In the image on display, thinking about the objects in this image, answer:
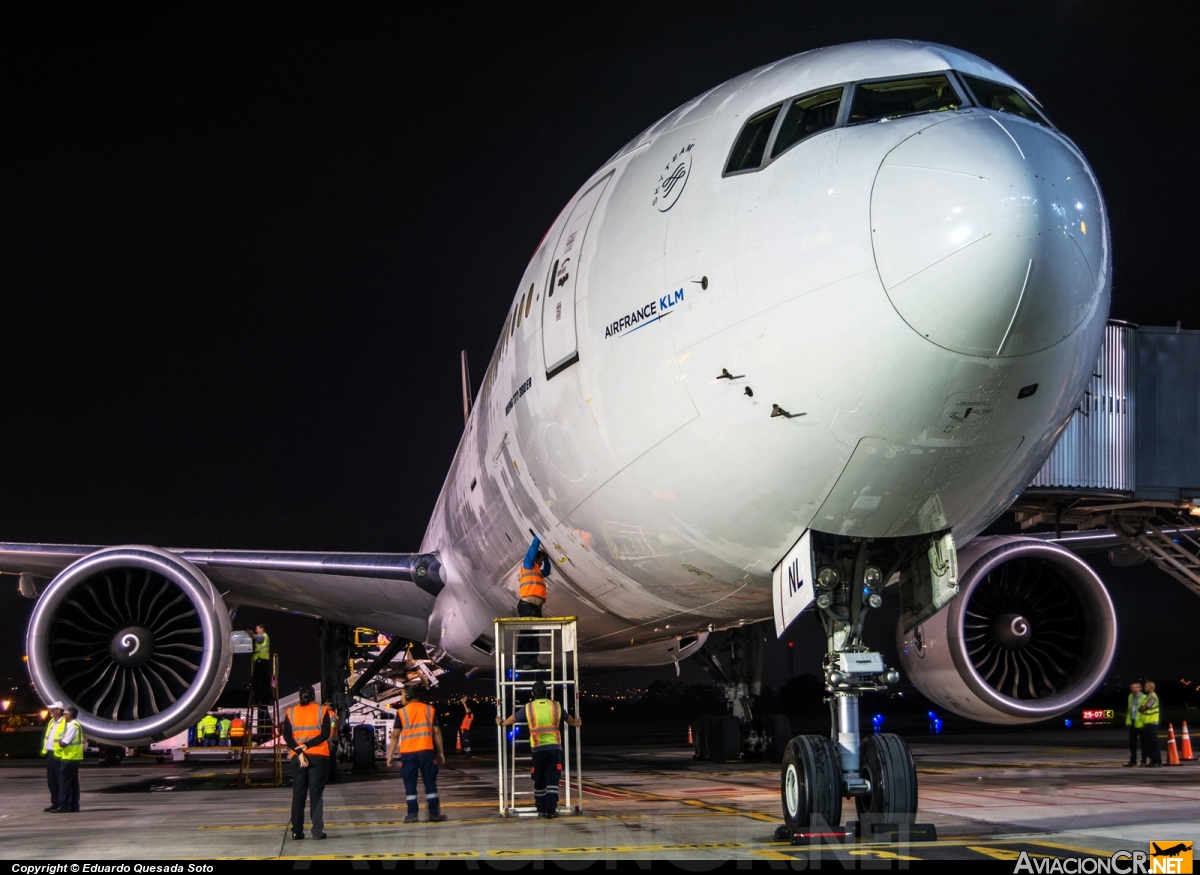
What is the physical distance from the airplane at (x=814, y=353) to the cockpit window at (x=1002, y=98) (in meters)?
0.02

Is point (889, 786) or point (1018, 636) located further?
point (1018, 636)

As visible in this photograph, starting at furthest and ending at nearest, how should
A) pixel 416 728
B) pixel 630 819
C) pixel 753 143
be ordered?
pixel 416 728, pixel 630 819, pixel 753 143

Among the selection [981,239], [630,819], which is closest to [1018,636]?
[630,819]

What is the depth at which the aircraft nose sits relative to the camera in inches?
217

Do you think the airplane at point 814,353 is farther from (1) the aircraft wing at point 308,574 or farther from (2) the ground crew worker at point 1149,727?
(2) the ground crew worker at point 1149,727

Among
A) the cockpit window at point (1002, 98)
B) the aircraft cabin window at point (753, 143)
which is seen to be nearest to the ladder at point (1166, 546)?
the cockpit window at point (1002, 98)

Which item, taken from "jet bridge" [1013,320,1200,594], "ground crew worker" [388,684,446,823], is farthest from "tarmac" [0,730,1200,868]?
"jet bridge" [1013,320,1200,594]

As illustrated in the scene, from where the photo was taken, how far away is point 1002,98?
6691 millimetres

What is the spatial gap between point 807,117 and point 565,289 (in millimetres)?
2179

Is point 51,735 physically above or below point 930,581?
below

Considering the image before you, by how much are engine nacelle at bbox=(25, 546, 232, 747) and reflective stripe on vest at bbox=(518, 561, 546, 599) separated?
15.1 feet

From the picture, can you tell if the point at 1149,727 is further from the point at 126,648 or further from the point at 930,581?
the point at 126,648

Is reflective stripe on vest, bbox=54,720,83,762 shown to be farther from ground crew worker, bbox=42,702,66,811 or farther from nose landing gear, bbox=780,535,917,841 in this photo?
nose landing gear, bbox=780,535,917,841

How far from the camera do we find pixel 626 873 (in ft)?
18.8
